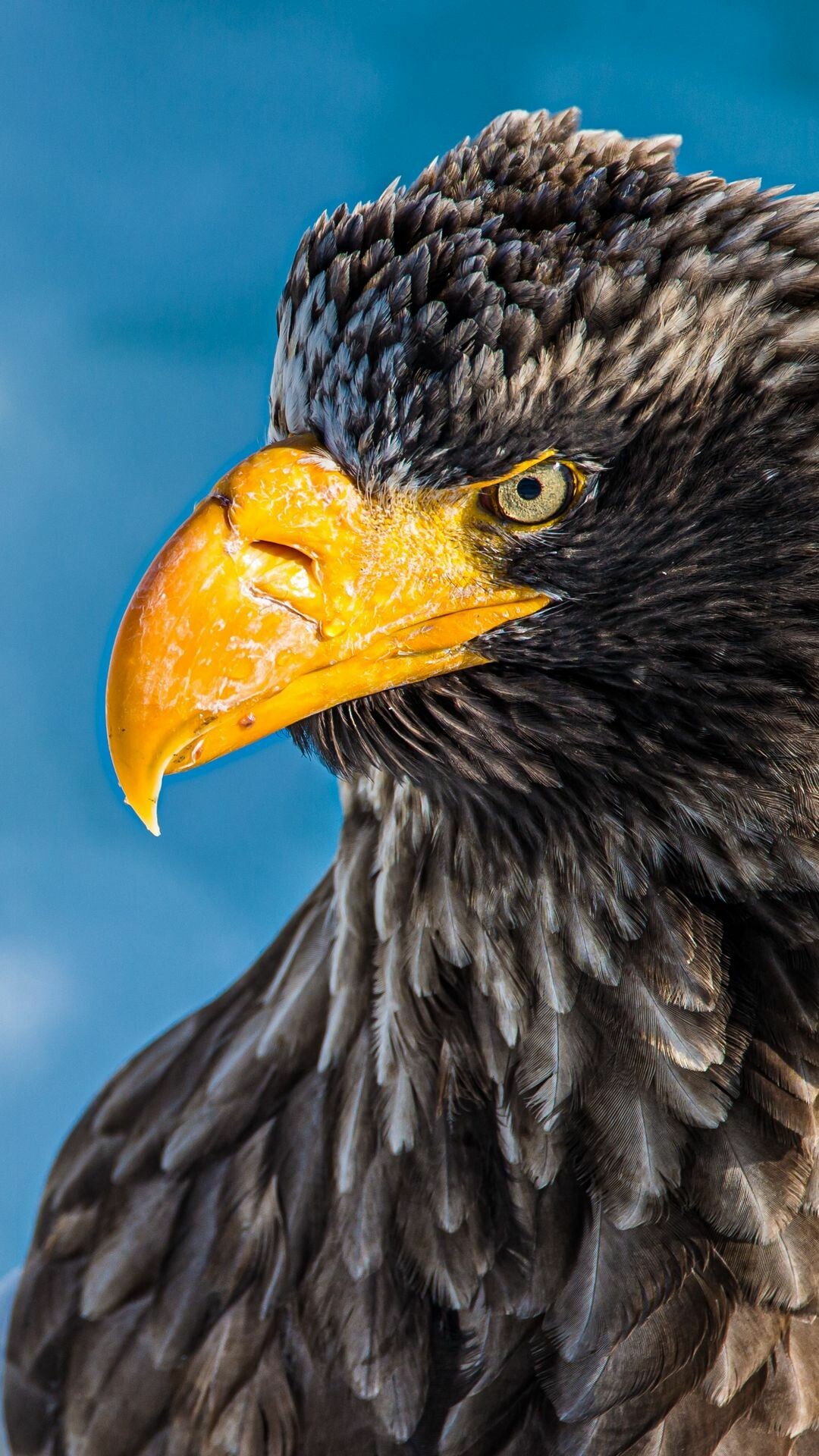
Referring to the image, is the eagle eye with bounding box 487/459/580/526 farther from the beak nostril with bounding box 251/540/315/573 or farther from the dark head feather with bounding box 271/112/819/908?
the beak nostril with bounding box 251/540/315/573

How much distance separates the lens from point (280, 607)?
1433mm

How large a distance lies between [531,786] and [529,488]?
1.27ft

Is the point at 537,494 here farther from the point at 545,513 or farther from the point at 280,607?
the point at 280,607

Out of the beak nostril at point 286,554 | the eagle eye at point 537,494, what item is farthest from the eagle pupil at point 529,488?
the beak nostril at point 286,554

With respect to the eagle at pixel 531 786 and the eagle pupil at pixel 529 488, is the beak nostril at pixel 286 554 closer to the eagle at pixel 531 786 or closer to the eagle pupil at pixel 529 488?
the eagle at pixel 531 786

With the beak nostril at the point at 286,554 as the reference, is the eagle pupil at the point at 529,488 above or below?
below

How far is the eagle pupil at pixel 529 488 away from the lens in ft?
4.76

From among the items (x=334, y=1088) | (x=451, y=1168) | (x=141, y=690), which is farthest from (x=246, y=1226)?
(x=141, y=690)

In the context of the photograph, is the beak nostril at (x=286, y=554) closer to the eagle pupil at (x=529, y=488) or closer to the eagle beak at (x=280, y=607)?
the eagle beak at (x=280, y=607)

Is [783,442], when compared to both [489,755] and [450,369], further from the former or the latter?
[489,755]

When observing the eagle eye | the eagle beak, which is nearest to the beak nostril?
the eagle beak

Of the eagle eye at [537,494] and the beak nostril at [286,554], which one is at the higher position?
the beak nostril at [286,554]

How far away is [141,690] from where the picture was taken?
1.43 meters

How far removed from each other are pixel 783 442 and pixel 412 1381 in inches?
49.2
